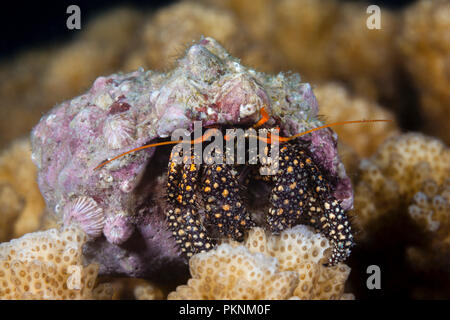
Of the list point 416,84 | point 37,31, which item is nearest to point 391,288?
point 416,84

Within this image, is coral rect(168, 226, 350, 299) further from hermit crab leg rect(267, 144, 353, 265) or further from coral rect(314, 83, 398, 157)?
coral rect(314, 83, 398, 157)

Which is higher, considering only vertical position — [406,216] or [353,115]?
[353,115]

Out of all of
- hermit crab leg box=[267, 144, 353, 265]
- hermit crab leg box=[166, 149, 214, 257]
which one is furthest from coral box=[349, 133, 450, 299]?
hermit crab leg box=[166, 149, 214, 257]

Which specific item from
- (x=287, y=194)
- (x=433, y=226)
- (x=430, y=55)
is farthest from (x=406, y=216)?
(x=430, y=55)

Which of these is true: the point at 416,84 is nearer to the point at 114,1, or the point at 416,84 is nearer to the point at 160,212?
the point at 160,212

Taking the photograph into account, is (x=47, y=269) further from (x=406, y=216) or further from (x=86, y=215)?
(x=406, y=216)

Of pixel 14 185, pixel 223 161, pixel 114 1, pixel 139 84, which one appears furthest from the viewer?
pixel 114 1
